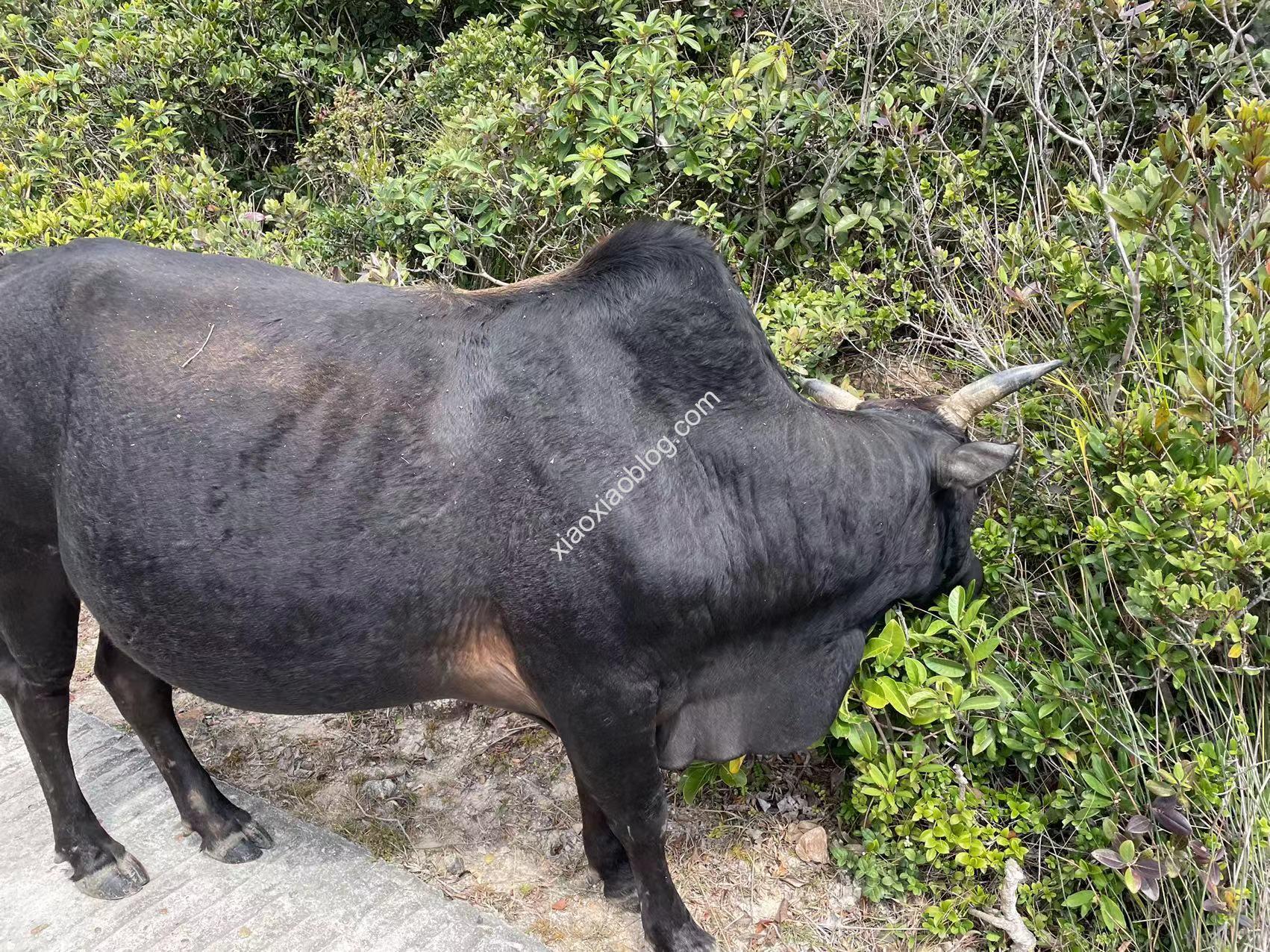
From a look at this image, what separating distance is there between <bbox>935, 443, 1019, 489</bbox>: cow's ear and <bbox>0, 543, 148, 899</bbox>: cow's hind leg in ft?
8.93

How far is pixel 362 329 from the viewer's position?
8.38ft

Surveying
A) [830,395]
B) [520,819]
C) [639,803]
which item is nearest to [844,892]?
[639,803]

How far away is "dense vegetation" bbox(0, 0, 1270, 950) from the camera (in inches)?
A: 106

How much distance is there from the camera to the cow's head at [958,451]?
9.04 feet

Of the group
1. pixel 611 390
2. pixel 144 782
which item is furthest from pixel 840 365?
pixel 144 782

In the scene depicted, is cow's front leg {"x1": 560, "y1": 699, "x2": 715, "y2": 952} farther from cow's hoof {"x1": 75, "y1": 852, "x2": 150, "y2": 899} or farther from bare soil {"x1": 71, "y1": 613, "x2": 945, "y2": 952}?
cow's hoof {"x1": 75, "y1": 852, "x2": 150, "y2": 899}

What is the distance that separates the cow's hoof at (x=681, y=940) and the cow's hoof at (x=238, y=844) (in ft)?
4.69

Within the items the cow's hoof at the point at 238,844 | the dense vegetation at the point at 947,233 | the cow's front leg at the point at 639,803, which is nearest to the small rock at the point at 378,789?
the cow's hoof at the point at 238,844

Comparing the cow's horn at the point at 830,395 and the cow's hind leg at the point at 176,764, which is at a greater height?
the cow's horn at the point at 830,395

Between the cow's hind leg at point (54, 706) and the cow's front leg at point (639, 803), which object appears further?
the cow's hind leg at point (54, 706)

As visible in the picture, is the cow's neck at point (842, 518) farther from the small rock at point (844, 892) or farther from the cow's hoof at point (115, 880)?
the cow's hoof at point (115, 880)

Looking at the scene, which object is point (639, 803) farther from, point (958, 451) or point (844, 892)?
point (958, 451)

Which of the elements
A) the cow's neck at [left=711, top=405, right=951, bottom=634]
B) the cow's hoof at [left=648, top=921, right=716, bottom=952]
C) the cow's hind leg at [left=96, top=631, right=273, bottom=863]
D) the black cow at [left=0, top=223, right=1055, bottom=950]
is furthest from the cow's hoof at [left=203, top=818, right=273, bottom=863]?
the cow's neck at [left=711, top=405, right=951, bottom=634]

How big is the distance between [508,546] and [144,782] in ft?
7.34
